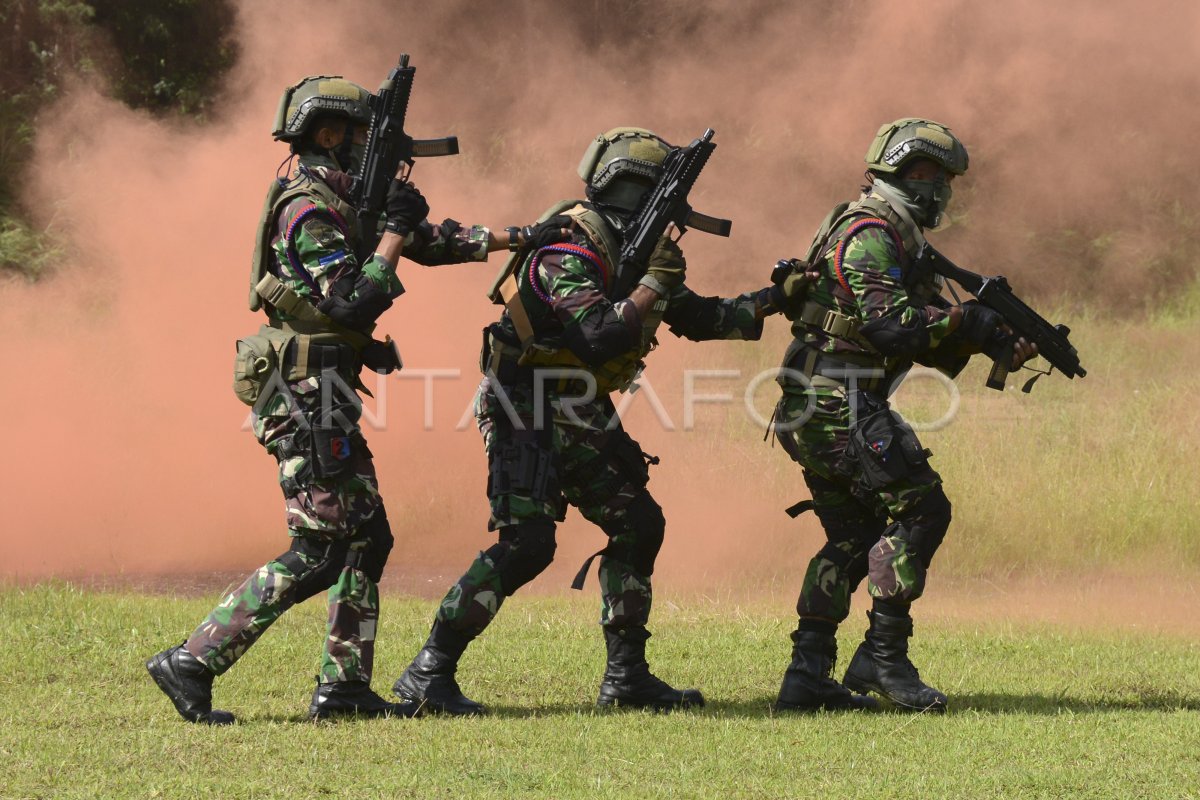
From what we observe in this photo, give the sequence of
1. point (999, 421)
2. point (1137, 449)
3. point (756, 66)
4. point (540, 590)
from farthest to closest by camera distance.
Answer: point (756, 66), point (999, 421), point (1137, 449), point (540, 590)

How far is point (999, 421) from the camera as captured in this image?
44.0 ft

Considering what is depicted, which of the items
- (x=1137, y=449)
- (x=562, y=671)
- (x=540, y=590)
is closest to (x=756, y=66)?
(x=1137, y=449)

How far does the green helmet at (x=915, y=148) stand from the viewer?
6703 millimetres

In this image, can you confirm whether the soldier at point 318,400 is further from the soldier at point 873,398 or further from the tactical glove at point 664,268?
the soldier at point 873,398

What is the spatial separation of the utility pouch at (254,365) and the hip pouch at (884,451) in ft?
7.11

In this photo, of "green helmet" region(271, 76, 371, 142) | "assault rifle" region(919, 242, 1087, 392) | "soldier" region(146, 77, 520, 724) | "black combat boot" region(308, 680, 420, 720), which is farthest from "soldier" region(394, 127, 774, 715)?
"assault rifle" region(919, 242, 1087, 392)

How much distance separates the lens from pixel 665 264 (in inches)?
256

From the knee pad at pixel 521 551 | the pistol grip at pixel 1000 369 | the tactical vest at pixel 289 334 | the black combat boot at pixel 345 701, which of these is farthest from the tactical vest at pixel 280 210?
Answer: the pistol grip at pixel 1000 369

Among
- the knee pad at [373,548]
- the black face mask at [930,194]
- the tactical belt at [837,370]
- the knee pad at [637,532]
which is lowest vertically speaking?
the knee pad at [373,548]

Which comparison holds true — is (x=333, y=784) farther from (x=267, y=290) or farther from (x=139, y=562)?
(x=139, y=562)

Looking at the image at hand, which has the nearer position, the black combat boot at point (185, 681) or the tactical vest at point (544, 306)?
the black combat boot at point (185, 681)

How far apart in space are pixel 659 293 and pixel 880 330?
83cm

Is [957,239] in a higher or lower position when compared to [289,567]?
higher

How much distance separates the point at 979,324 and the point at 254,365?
270cm
